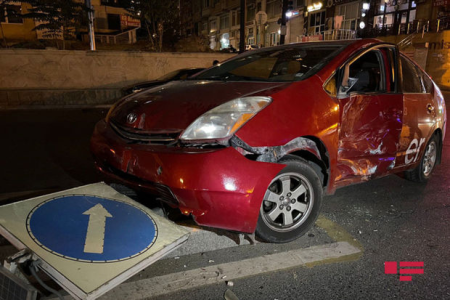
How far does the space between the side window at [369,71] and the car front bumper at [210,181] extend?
5.50 feet

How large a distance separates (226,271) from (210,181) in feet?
2.30

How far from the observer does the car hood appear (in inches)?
103

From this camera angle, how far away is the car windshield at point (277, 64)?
3.19m

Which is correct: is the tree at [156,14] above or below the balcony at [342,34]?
below

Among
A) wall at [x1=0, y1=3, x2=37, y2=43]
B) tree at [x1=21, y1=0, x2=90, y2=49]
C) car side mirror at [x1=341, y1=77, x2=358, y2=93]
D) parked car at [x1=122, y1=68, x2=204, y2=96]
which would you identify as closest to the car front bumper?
car side mirror at [x1=341, y1=77, x2=358, y2=93]

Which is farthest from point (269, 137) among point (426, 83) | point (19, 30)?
point (19, 30)

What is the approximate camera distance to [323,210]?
3.61 metres

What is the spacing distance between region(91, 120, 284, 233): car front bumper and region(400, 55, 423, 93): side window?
2214mm

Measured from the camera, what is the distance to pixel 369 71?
3.63 m

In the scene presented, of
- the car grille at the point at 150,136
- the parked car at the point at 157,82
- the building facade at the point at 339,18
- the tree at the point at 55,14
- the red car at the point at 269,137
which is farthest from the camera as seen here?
the building facade at the point at 339,18

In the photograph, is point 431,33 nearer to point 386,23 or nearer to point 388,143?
point 386,23

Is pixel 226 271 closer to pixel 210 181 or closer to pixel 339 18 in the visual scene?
pixel 210 181

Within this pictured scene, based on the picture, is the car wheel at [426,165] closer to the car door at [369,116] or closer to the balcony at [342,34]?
the car door at [369,116]

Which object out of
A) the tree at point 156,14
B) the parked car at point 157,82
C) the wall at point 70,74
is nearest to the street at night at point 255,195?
the parked car at point 157,82
